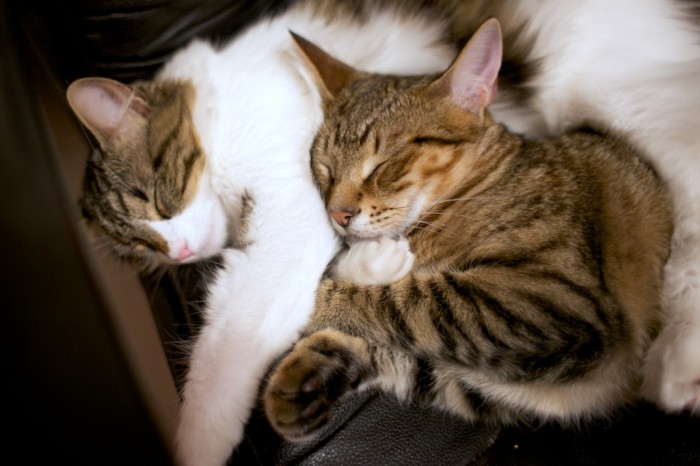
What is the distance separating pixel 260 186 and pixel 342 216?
195 mm

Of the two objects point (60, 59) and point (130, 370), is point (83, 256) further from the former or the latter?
point (60, 59)

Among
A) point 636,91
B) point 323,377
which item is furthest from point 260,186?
point 636,91

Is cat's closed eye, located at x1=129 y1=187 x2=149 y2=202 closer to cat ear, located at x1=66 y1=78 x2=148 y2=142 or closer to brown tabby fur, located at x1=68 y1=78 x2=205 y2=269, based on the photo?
brown tabby fur, located at x1=68 y1=78 x2=205 y2=269

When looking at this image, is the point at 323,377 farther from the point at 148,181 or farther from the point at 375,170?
the point at 148,181

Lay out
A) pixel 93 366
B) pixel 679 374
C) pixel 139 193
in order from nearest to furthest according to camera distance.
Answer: pixel 93 366
pixel 679 374
pixel 139 193

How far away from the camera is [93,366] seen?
2.31 ft

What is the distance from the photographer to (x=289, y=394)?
0.98 metres

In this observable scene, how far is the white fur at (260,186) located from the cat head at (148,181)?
5cm

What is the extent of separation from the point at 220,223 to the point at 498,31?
74 cm

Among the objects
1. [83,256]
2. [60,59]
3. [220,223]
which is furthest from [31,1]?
[83,256]

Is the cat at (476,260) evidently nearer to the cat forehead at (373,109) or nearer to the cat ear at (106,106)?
the cat forehead at (373,109)

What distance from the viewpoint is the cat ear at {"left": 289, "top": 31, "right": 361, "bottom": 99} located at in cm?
120

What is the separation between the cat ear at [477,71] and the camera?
40.1 inches

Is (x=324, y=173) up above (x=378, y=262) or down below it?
above
